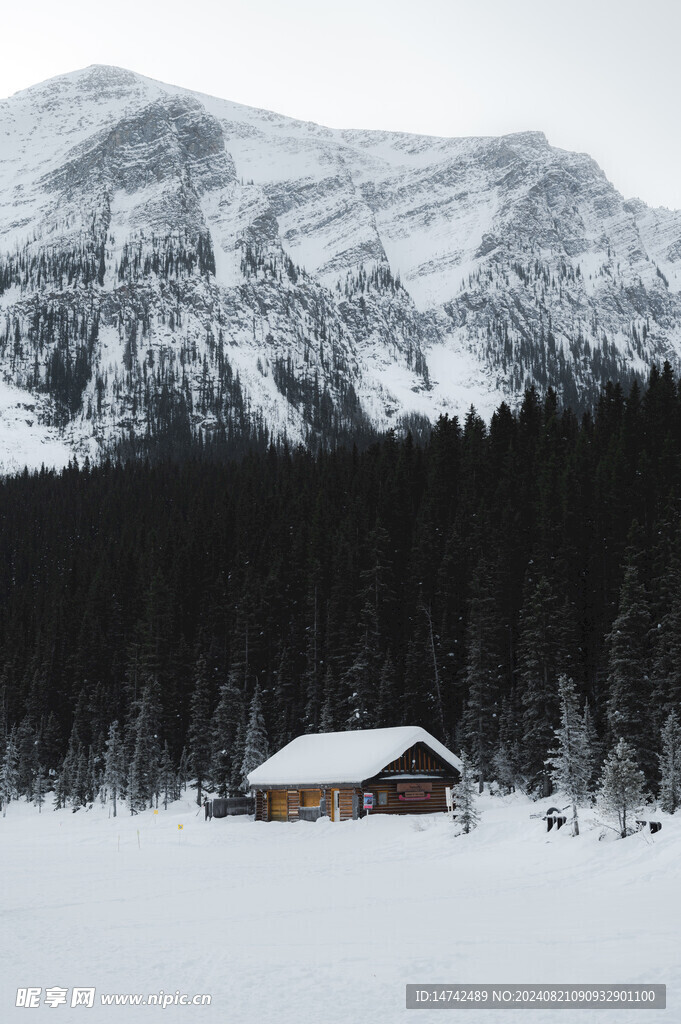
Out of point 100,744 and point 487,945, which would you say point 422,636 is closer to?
point 100,744

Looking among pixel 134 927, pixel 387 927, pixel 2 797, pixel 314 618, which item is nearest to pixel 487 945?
pixel 387 927

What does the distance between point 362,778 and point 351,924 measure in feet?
104

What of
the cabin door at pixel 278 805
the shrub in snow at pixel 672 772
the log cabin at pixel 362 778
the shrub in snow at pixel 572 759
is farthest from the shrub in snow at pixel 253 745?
the shrub in snow at pixel 672 772

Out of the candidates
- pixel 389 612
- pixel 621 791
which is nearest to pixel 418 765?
pixel 389 612

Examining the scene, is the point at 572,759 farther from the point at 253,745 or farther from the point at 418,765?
the point at 253,745

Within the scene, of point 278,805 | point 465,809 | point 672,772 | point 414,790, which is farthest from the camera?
point 278,805

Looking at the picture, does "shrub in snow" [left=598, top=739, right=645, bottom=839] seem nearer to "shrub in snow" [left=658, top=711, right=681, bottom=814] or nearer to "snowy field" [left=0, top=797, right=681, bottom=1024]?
"snowy field" [left=0, top=797, right=681, bottom=1024]

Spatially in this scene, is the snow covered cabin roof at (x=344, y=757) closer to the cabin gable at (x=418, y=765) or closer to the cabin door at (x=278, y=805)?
the cabin gable at (x=418, y=765)

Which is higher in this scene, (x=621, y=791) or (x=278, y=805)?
(x=621, y=791)

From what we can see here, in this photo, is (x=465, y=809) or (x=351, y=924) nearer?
(x=351, y=924)

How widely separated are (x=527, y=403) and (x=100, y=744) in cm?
5233

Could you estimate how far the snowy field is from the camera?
14008mm

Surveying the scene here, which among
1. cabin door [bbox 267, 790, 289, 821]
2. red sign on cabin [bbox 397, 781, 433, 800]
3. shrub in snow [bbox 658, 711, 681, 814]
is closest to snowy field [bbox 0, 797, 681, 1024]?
shrub in snow [bbox 658, 711, 681, 814]

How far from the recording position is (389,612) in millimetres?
77438
